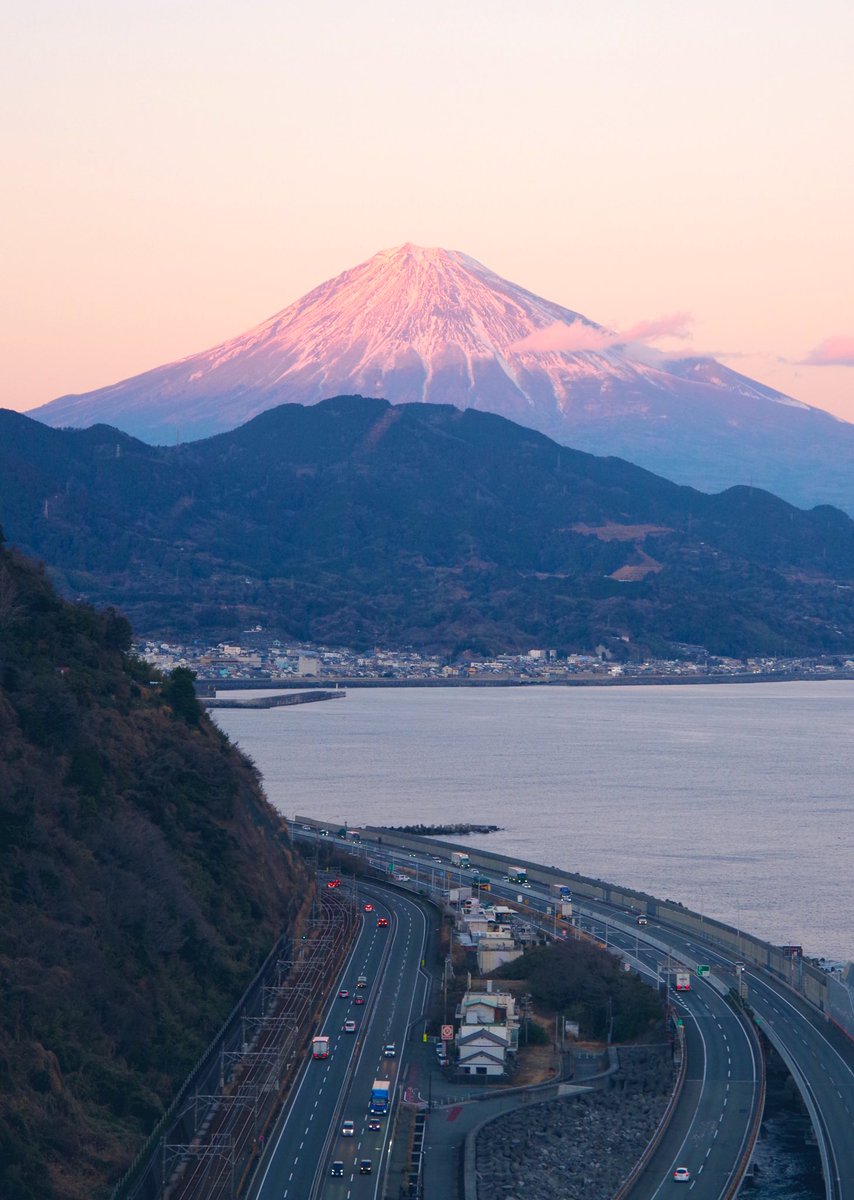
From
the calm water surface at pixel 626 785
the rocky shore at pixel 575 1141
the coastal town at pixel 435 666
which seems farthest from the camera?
the coastal town at pixel 435 666

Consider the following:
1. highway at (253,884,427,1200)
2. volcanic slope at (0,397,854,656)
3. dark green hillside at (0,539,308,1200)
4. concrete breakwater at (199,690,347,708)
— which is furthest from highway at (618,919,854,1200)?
volcanic slope at (0,397,854,656)

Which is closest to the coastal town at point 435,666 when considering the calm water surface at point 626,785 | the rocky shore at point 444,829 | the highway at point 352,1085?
the calm water surface at point 626,785

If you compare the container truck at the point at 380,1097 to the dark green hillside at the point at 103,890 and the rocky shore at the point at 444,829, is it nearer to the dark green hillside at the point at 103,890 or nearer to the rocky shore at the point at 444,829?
the dark green hillside at the point at 103,890

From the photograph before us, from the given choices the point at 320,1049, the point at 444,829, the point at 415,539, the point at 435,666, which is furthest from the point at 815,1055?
the point at 415,539

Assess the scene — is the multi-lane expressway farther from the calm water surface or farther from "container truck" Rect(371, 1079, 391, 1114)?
the calm water surface

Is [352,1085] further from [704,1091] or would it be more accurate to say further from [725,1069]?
[725,1069]

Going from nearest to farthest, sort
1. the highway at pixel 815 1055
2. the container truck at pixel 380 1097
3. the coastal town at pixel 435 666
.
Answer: the highway at pixel 815 1055 < the container truck at pixel 380 1097 < the coastal town at pixel 435 666
